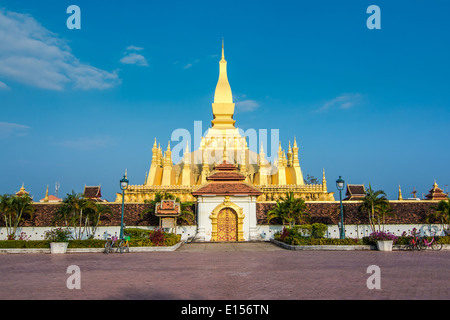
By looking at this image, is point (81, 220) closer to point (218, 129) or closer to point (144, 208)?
point (144, 208)

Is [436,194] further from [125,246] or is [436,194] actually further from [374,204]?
[125,246]

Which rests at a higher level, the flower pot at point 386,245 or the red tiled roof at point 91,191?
the red tiled roof at point 91,191

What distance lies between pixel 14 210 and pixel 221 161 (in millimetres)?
22801

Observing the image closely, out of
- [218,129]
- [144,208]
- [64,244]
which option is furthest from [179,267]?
[218,129]

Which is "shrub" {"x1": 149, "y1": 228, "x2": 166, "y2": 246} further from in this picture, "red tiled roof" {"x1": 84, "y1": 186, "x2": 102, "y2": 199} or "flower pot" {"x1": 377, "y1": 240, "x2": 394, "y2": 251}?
"red tiled roof" {"x1": 84, "y1": 186, "x2": 102, "y2": 199}

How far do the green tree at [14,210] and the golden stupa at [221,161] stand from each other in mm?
9005

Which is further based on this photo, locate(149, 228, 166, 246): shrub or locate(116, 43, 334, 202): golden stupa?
locate(116, 43, 334, 202): golden stupa

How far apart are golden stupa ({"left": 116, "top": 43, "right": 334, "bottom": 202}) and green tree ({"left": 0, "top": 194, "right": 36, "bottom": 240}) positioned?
355 inches

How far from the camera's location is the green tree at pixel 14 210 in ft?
92.3

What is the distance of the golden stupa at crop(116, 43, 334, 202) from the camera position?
124 feet

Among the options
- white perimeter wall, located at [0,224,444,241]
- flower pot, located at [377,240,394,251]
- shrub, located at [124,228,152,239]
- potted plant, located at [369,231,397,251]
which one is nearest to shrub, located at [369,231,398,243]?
potted plant, located at [369,231,397,251]

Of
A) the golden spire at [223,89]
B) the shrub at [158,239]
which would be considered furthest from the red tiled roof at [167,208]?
the golden spire at [223,89]

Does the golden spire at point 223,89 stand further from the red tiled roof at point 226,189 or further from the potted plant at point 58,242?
the potted plant at point 58,242
